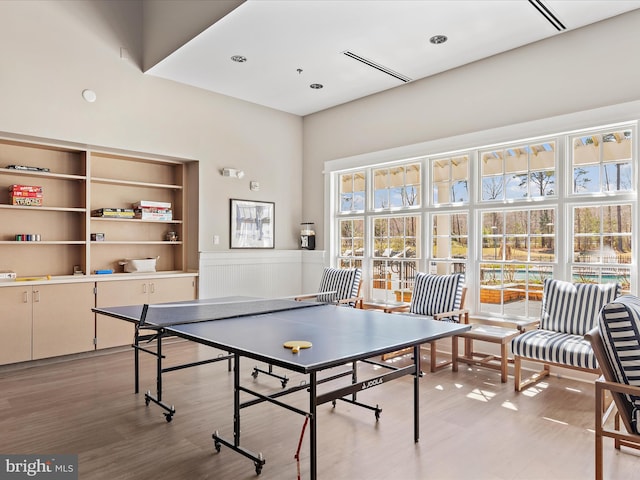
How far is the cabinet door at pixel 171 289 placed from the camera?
17.8ft

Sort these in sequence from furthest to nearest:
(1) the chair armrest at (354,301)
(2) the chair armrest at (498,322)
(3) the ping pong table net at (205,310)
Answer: (1) the chair armrest at (354,301) < (2) the chair armrest at (498,322) < (3) the ping pong table net at (205,310)

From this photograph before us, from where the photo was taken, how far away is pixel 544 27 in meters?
4.20

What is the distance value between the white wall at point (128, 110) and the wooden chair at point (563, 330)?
389 centimetres

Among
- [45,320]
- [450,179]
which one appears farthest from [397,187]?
[45,320]

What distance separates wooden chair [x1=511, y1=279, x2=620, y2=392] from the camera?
3520mm

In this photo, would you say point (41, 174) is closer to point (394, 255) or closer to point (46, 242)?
point (46, 242)

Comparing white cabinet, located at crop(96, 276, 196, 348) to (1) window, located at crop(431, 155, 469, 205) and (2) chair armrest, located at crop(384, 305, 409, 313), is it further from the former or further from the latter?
(1) window, located at crop(431, 155, 469, 205)

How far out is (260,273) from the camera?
258 inches

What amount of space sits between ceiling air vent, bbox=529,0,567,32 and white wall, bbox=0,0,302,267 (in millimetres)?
3866

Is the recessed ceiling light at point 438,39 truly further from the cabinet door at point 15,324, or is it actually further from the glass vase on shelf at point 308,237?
the cabinet door at point 15,324

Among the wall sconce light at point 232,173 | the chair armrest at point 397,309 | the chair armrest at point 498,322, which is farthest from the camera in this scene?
the wall sconce light at point 232,173

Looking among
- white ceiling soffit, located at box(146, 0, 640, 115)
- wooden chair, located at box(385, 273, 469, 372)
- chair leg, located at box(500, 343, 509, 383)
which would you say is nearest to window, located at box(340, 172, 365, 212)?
white ceiling soffit, located at box(146, 0, 640, 115)

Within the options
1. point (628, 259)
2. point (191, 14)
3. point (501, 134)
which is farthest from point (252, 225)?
point (628, 259)

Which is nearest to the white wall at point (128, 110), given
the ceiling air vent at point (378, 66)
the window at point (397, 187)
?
the window at point (397, 187)
